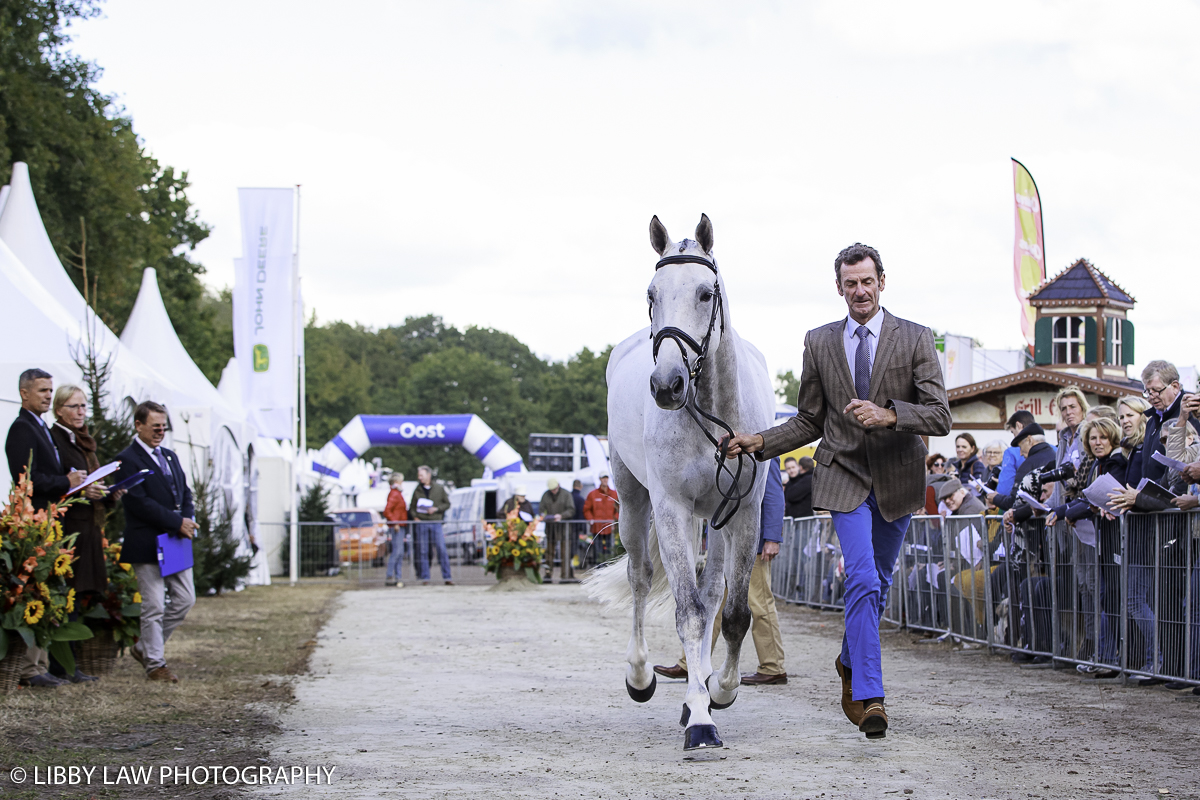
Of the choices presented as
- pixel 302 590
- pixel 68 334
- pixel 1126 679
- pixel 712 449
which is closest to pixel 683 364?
pixel 712 449

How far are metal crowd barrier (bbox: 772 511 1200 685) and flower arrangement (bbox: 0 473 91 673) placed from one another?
6.91 meters

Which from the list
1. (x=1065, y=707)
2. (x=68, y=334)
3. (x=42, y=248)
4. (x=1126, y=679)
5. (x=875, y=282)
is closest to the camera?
(x=875, y=282)

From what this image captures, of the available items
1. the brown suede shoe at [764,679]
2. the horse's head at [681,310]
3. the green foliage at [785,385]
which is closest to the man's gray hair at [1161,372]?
the brown suede shoe at [764,679]

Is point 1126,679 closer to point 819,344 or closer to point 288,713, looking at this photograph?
point 819,344

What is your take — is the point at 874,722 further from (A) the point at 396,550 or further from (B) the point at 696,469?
(A) the point at 396,550

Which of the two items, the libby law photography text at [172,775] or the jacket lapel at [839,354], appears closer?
the libby law photography text at [172,775]

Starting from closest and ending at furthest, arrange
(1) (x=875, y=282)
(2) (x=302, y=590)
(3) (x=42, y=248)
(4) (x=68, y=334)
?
(1) (x=875, y=282) → (4) (x=68, y=334) → (3) (x=42, y=248) → (2) (x=302, y=590)

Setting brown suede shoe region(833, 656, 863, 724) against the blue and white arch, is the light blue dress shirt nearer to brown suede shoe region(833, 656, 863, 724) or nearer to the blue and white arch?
brown suede shoe region(833, 656, 863, 724)

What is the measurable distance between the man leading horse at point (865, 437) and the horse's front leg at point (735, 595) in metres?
0.55

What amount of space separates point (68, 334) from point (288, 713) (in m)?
6.98

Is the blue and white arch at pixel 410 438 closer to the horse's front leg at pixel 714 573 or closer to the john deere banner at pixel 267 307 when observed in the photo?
the john deere banner at pixel 267 307

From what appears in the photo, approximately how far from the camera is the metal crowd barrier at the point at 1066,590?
8188mm

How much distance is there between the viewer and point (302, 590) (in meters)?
22.5

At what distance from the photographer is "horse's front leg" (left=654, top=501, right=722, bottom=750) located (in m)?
6.09
